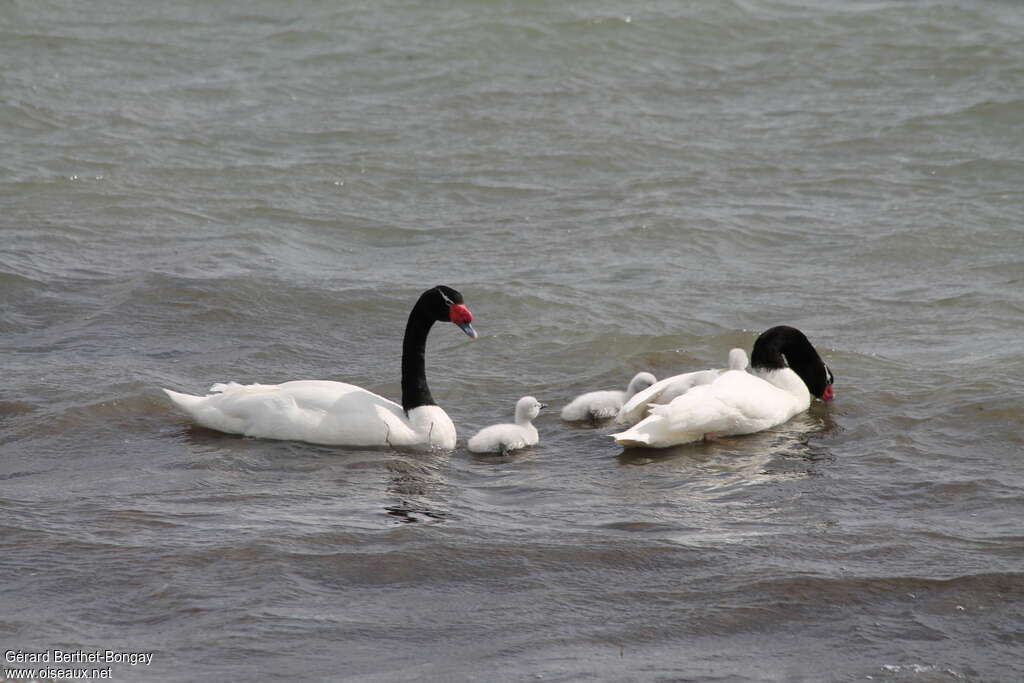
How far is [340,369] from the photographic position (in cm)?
983

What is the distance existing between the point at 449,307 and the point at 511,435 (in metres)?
0.85

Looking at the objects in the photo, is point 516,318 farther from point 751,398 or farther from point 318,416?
point 318,416

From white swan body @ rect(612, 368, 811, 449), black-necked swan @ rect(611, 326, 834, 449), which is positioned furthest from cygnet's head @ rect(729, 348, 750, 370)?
white swan body @ rect(612, 368, 811, 449)

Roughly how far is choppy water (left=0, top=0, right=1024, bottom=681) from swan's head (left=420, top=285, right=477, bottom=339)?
733 millimetres

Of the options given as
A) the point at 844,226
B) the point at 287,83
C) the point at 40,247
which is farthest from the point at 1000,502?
the point at 287,83

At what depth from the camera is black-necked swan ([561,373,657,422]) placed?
8719 mm

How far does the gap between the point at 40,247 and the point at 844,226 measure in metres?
7.00

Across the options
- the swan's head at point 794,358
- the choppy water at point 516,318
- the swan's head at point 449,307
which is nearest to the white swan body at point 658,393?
the choppy water at point 516,318

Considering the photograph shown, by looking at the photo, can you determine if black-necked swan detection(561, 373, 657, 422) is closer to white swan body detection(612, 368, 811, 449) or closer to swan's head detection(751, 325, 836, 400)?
white swan body detection(612, 368, 811, 449)

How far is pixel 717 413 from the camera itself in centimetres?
823

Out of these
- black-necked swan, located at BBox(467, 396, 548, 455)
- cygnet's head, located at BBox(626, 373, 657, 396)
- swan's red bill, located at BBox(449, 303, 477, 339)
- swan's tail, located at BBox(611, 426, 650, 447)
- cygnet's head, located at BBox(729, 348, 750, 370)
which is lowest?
black-necked swan, located at BBox(467, 396, 548, 455)

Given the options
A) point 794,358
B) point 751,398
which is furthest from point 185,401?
point 794,358

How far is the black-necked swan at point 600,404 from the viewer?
872 cm

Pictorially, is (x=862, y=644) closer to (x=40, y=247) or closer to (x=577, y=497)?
(x=577, y=497)
